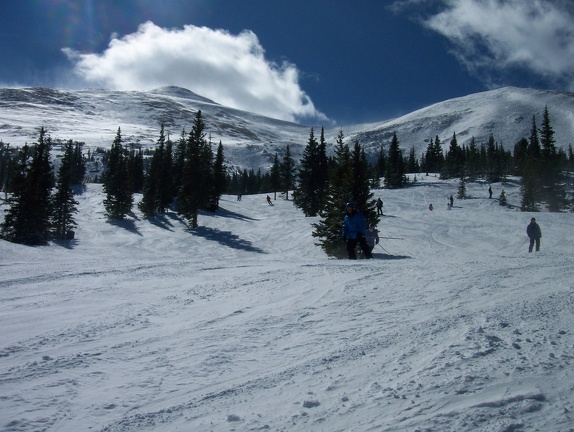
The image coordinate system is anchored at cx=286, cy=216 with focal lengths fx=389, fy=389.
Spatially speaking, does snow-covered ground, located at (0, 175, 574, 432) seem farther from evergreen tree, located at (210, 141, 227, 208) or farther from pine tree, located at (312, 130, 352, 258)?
evergreen tree, located at (210, 141, 227, 208)

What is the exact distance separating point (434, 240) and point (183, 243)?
18.3 m

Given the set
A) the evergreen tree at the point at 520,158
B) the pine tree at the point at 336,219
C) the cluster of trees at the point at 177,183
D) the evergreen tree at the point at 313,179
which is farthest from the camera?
the evergreen tree at the point at 520,158

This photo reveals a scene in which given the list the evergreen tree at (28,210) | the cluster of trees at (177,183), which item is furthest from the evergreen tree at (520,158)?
the evergreen tree at (28,210)

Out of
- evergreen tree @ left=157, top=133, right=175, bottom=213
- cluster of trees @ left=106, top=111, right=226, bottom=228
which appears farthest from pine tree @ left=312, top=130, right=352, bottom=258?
evergreen tree @ left=157, top=133, right=175, bottom=213

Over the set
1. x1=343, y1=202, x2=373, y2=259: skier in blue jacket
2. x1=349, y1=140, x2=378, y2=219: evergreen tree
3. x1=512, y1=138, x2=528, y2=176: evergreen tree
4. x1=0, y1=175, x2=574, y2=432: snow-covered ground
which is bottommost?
x1=0, y1=175, x2=574, y2=432: snow-covered ground

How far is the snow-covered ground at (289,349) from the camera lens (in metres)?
2.74

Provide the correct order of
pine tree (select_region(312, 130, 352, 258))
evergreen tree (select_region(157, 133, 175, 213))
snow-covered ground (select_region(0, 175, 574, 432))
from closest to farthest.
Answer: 1. snow-covered ground (select_region(0, 175, 574, 432))
2. pine tree (select_region(312, 130, 352, 258))
3. evergreen tree (select_region(157, 133, 175, 213))

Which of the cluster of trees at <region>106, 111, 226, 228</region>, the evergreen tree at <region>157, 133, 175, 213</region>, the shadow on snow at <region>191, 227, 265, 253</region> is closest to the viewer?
the shadow on snow at <region>191, 227, 265, 253</region>

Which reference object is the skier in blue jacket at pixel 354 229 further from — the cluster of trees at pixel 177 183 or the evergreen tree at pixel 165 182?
the evergreen tree at pixel 165 182

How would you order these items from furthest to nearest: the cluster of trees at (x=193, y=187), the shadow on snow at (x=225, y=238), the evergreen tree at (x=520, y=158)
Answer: the evergreen tree at (x=520, y=158), the shadow on snow at (x=225, y=238), the cluster of trees at (x=193, y=187)

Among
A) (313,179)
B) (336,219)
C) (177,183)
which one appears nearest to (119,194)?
(177,183)

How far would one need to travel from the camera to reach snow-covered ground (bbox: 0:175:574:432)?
2736mm

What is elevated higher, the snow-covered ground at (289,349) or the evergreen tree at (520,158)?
the evergreen tree at (520,158)

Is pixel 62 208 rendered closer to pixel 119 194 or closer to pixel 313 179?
pixel 119 194
